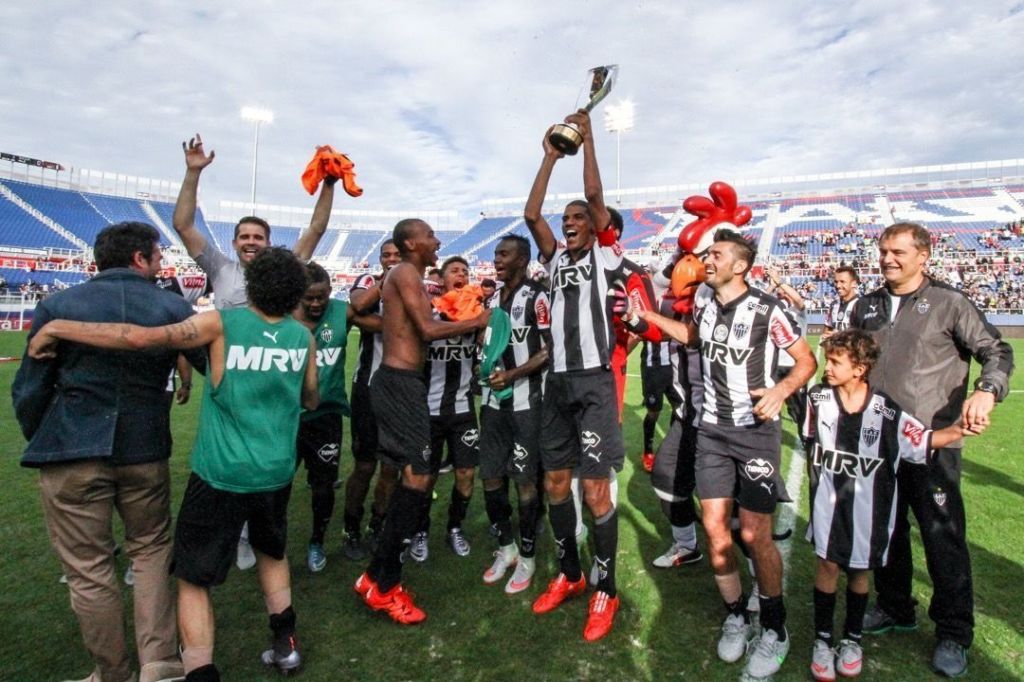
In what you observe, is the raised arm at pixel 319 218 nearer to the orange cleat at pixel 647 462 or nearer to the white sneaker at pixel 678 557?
the white sneaker at pixel 678 557

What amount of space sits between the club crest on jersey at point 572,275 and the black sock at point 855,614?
2.28 m

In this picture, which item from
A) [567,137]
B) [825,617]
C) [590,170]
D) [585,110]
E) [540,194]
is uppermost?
[585,110]

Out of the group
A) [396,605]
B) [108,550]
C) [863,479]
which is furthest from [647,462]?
[108,550]

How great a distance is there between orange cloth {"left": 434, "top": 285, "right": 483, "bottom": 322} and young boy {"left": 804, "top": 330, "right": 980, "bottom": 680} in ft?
6.96

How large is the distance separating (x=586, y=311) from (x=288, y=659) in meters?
2.54

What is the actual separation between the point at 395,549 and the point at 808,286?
120 feet

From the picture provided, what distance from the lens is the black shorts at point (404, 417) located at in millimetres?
3926

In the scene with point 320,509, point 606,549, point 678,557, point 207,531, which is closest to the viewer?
point 207,531

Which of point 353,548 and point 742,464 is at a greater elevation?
point 742,464

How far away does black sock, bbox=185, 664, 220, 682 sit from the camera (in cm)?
283

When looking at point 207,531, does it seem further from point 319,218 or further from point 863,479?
point 863,479

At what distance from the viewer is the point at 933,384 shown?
11.0 feet

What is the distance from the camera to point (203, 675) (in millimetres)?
2832

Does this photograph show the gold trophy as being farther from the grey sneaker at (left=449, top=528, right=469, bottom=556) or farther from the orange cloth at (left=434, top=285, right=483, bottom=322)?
the grey sneaker at (left=449, top=528, right=469, bottom=556)
